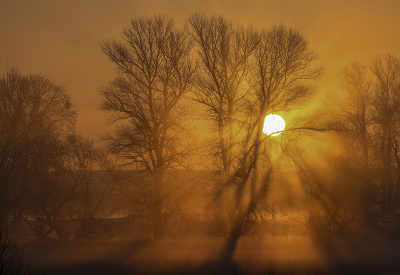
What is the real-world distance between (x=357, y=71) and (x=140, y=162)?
17.1m

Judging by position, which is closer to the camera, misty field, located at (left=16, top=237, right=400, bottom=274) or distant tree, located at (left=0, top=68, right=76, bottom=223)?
misty field, located at (left=16, top=237, right=400, bottom=274)

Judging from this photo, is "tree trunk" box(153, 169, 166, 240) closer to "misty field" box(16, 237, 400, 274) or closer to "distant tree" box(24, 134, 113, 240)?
"distant tree" box(24, 134, 113, 240)

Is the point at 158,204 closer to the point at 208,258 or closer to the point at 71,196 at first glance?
the point at 71,196

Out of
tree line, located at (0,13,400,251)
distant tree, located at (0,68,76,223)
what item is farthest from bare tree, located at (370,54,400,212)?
distant tree, located at (0,68,76,223)

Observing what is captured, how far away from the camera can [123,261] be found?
15672 millimetres

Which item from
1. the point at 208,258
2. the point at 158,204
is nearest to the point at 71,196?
the point at 158,204

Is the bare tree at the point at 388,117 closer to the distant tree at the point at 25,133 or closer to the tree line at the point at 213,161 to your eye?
the tree line at the point at 213,161

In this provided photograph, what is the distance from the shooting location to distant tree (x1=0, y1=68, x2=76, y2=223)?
2241 centimetres

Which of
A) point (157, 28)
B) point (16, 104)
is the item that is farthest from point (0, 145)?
point (157, 28)

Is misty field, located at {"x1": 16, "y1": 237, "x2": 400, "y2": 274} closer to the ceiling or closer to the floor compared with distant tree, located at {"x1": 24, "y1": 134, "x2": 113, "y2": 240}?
closer to the floor

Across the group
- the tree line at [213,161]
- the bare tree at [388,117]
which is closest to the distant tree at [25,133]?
the tree line at [213,161]

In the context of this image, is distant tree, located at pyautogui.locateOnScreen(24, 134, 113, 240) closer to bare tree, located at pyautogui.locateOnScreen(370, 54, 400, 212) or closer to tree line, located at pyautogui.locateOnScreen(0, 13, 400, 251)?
tree line, located at pyautogui.locateOnScreen(0, 13, 400, 251)

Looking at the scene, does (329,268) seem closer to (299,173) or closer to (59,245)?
(299,173)

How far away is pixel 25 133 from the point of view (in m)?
27.1
